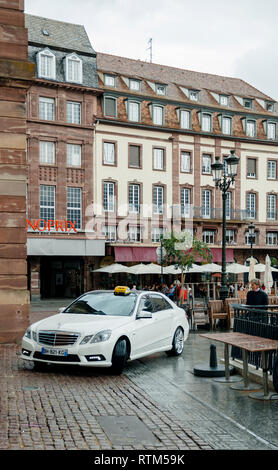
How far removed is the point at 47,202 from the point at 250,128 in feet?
65.7

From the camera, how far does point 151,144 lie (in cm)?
4312

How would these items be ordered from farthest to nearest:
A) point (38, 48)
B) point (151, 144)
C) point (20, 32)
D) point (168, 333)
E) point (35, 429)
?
1. point (151, 144)
2. point (38, 48)
3. point (20, 32)
4. point (168, 333)
5. point (35, 429)

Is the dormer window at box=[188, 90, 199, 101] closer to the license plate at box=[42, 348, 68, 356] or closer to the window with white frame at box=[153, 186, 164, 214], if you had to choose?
the window with white frame at box=[153, 186, 164, 214]

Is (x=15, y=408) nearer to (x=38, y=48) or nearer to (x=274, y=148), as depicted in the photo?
(x=38, y=48)

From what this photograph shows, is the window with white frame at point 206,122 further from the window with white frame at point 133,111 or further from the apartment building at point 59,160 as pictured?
the apartment building at point 59,160

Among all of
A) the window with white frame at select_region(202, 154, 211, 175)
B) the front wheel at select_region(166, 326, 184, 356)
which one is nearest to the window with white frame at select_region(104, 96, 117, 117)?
the window with white frame at select_region(202, 154, 211, 175)

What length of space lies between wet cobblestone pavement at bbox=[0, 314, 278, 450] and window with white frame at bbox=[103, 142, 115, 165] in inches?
1230

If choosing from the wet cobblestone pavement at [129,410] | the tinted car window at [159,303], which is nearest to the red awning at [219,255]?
the tinted car window at [159,303]

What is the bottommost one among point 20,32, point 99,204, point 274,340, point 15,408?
point 15,408

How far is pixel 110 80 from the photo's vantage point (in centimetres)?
4297

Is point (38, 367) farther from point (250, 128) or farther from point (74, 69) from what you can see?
point (250, 128)

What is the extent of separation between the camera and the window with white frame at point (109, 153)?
40.9 meters

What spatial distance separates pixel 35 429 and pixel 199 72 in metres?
49.3

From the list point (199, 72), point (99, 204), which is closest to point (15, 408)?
point (99, 204)
